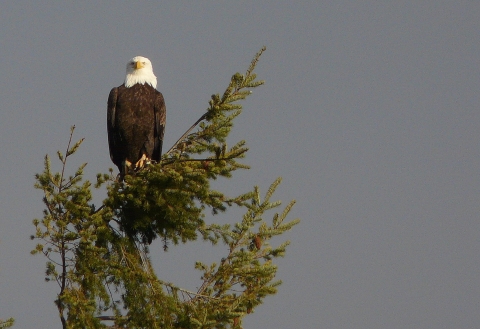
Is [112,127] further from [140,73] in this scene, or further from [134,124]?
[140,73]

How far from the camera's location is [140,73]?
28.3ft

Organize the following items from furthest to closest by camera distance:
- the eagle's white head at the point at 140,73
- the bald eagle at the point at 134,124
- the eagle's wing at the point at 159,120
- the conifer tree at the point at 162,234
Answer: the eagle's white head at the point at 140,73 < the eagle's wing at the point at 159,120 < the bald eagle at the point at 134,124 < the conifer tree at the point at 162,234

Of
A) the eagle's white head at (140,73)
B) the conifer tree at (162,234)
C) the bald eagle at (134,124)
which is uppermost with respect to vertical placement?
the eagle's white head at (140,73)

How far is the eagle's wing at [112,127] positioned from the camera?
8.16 meters

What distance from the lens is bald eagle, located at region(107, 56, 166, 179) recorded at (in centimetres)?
808

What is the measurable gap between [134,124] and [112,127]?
0.28 m

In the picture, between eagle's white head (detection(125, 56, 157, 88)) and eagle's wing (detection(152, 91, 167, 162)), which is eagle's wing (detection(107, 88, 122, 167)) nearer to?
eagle's white head (detection(125, 56, 157, 88))

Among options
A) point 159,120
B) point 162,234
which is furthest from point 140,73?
point 162,234

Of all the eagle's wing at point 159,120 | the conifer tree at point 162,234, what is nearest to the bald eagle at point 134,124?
Result: the eagle's wing at point 159,120

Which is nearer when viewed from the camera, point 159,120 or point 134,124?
point 134,124

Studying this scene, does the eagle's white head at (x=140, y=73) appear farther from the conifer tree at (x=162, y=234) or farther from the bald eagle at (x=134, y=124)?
the conifer tree at (x=162, y=234)

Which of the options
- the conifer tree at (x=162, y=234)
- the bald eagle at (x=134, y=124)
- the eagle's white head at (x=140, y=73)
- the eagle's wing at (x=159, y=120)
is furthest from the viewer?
the eagle's white head at (x=140, y=73)

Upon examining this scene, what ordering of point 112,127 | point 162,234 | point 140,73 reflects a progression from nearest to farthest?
point 162,234 → point 112,127 → point 140,73

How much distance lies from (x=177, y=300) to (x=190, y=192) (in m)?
0.79
